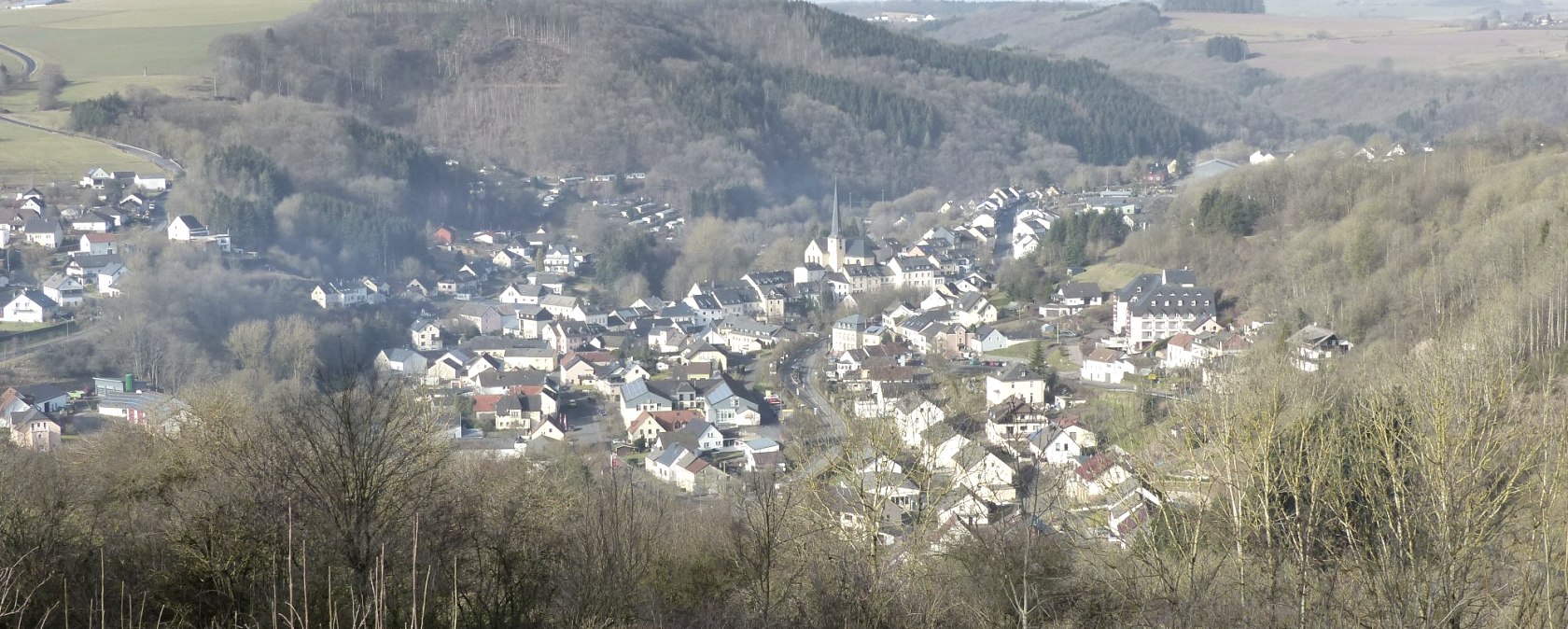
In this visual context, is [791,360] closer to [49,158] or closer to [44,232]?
[44,232]

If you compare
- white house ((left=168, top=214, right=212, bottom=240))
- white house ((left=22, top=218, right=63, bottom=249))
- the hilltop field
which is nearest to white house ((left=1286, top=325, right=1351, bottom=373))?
white house ((left=168, top=214, right=212, bottom=240))

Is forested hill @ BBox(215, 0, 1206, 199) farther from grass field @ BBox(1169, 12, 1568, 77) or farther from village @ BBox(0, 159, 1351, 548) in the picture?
grass field @ BBox(1169, 12, 1568, 77)

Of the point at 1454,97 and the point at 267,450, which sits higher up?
the point at 267,450

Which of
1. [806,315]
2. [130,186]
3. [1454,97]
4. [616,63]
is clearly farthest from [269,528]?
[1454,97]

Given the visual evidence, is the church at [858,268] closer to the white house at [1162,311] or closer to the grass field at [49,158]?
the white house at [1162,311]

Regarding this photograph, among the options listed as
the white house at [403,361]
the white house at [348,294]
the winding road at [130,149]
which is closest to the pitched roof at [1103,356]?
the white house at [403,361]

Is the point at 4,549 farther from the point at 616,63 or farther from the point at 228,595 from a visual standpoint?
the point at 616,63

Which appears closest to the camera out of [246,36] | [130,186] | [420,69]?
[130,186]
